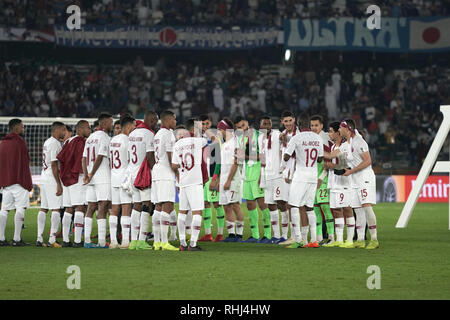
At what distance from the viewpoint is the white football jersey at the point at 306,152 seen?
44.1ft

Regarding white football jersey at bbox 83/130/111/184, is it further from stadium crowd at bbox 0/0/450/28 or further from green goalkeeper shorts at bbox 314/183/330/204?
stadium crowd at bbox 0/0/450/28

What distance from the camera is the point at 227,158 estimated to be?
614 inches

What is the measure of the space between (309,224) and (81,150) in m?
4.27

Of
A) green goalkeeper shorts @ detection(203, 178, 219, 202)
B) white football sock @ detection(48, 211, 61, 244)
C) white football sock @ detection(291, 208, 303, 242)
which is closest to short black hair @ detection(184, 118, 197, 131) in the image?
white football sock @ detection(291, 208, 303, 242)

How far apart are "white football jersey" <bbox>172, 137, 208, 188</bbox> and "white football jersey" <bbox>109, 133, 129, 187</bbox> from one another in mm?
1161

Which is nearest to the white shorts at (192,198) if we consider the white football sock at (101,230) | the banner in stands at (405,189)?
the white football sock at (101,230)

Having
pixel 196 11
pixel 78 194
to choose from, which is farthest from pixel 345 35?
pixel 78 194

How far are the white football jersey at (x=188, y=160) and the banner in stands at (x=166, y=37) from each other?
20537mm

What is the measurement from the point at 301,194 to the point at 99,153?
3.49 m

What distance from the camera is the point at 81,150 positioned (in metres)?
14.6

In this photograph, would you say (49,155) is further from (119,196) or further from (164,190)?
(164,190)

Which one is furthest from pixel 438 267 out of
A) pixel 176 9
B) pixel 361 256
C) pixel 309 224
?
pixel 176 9

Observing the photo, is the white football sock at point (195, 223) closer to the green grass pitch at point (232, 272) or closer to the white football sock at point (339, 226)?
the green grass pitch at point (232, 272)
